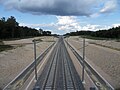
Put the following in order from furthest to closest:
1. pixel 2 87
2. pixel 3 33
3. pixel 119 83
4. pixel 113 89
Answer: pixel 3 33, pixel 119 83, pixel 2 87, pixel 113 89

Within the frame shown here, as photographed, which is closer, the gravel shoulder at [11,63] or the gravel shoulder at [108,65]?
the gravel shoulder at [108,65]

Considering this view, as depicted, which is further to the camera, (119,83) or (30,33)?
(30,33)

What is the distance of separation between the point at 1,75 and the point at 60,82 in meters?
5.29

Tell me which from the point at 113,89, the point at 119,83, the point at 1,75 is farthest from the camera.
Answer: the point at 1,75

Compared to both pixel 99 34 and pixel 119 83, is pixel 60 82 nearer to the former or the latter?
pixel 119 83

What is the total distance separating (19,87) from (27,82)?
2.08 metres

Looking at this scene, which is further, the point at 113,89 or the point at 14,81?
the point at 14,81

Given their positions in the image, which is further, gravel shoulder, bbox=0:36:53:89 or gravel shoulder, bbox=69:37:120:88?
gravel shoulder, bbox=0:36:53:89

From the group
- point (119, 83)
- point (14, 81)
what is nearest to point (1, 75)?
point (14, 81)

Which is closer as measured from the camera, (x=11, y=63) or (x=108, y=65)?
(x=108, y=65)

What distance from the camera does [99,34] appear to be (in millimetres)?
178250

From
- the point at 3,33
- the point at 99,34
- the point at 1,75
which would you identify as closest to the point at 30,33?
the point at 99,34

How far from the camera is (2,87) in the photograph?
Result: 16.6 meters

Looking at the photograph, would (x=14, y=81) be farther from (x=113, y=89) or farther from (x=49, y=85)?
(x=113, y=89)
